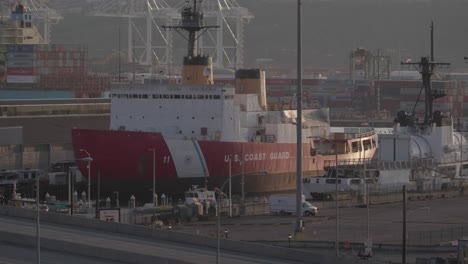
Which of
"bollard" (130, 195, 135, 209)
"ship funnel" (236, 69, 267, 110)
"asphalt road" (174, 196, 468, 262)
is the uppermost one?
"ship funnel" (236, 69, 267, 110)

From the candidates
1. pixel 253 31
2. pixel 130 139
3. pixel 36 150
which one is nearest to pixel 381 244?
pixel 130 139

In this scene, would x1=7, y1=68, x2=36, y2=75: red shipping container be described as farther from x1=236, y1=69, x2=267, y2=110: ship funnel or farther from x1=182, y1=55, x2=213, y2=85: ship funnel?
x1=182, y1=55, x2=213, y2=85: ship funnel

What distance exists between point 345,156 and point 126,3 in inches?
2745

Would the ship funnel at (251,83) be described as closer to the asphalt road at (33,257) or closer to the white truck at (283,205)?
the white truck at (283,205)

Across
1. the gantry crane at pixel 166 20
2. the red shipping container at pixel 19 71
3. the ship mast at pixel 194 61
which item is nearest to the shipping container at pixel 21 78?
the red shipping container at pixel 19 71

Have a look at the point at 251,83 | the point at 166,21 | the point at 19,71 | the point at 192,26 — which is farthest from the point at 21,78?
the point at 166,21

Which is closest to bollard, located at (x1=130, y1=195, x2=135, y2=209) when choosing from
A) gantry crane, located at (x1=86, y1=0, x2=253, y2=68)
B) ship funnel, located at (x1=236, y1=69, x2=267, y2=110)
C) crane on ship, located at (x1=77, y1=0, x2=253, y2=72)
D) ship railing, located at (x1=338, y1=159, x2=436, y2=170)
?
ship railing, located at (x1=338, y1=159, x2=436, y2=170)

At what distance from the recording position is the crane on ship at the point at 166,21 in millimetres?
98625

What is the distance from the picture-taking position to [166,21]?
336 ft

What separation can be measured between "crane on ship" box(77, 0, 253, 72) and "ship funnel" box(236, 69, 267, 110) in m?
42.4

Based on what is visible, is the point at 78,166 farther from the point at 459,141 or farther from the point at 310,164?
the point at 459,141

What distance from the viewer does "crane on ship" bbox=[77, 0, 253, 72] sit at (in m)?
98.6

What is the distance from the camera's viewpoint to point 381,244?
88.9 feet

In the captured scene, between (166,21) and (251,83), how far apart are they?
188 ft
